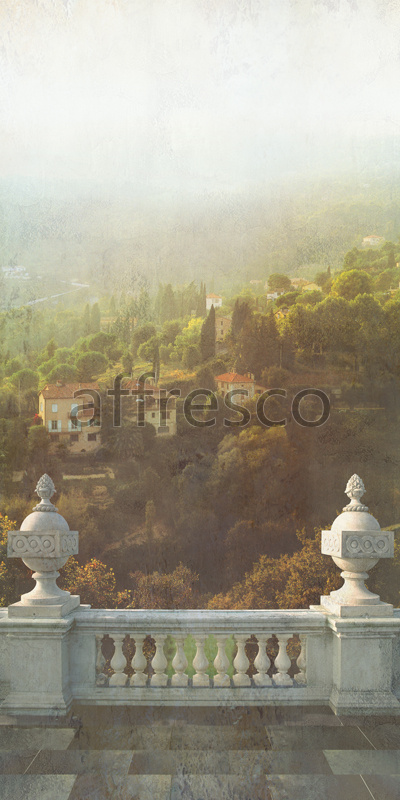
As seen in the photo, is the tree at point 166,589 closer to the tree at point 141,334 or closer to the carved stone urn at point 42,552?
the tree at point 141,334

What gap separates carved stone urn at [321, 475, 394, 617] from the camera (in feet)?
10.7

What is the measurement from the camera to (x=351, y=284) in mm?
7102

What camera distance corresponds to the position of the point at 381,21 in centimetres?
642

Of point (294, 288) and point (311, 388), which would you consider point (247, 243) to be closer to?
point (294, 288)

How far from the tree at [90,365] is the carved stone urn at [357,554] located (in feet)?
13.5

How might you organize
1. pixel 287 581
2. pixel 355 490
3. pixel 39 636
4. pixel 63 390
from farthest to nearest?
pixel 63 390 → pixel 287 581 → pixel 355 490 → pixel 39 636

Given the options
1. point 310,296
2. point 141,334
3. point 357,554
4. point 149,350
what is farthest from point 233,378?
point 357,554

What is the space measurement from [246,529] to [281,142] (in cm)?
405

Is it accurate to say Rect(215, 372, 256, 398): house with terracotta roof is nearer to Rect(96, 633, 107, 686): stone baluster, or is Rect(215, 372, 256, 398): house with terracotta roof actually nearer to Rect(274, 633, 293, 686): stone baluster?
Rect(274, 633, 293, 686): stone baluster

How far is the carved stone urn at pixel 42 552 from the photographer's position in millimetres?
3217

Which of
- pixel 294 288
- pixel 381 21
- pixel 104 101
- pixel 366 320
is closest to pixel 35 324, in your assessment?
pixel 104 101

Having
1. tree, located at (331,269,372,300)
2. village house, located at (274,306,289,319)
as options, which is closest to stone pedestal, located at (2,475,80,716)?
village house, located at (274,306,289,319)

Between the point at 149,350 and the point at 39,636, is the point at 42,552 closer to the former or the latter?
the point at 39,636

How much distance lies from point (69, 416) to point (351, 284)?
135 inches
